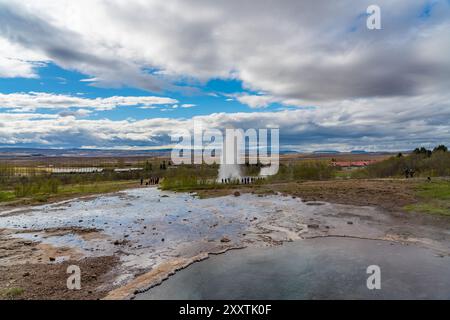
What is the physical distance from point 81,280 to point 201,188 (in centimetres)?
3165

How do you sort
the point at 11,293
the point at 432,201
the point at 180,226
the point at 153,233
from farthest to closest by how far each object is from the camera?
the point at 432,201
the point at 180,226
the point at 153,233
the point at 11,293

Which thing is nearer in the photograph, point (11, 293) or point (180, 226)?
point (11, 293)

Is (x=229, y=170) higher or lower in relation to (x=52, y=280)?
higher

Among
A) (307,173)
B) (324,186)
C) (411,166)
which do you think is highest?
(411,166)

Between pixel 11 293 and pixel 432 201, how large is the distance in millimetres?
24103

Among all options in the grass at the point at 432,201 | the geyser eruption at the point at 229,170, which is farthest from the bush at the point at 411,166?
the grass at the point at 432,201

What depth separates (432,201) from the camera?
21.9 m

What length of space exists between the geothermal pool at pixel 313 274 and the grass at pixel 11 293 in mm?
3180

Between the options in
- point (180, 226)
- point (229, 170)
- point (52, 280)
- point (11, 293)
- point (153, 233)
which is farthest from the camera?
point (229, 170)

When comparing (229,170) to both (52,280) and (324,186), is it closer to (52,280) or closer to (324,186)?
(324,186)

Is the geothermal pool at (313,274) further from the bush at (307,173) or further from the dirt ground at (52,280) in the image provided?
the bush at (307,173)

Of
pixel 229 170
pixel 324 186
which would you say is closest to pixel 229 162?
pixel 229 170

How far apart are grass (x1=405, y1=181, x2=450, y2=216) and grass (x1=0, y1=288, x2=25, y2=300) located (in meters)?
19.7
